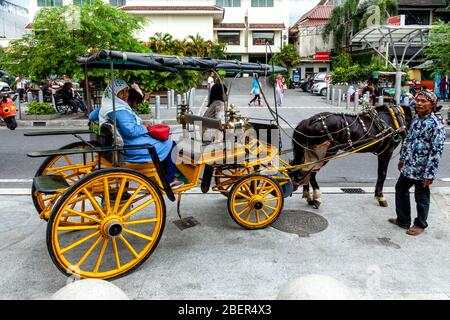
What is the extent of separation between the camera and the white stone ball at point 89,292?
7.51ft

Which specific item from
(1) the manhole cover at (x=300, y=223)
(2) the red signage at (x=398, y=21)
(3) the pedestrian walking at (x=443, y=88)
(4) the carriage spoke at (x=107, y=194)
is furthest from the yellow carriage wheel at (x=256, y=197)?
(3) the pedestrian walking at (x=443, y=88)

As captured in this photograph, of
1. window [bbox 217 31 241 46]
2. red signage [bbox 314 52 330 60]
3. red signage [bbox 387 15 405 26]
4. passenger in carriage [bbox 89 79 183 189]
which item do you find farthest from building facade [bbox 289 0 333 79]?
passenger in carriage [bbox 89 79 183 189]

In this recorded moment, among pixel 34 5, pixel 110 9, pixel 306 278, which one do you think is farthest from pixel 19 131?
pixel 34 5

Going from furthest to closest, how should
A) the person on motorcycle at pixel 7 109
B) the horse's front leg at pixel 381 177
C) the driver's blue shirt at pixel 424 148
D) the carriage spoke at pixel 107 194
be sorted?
the person on motorcycle at pixel 7 109 < the horse's front leg at pixel 381 177 < the driver's blue shirt at pixel 424 148 < the carriage spoke at pixel 107 194

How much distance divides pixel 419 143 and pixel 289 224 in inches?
74.8

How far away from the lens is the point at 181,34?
38.5m

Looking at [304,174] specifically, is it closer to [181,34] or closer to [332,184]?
[332,184]

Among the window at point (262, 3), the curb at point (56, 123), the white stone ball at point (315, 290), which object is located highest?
the window at point (262, 3)

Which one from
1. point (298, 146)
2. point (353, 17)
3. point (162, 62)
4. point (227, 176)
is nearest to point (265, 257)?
point (227, 176)

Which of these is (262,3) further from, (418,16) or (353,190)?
(353,190)

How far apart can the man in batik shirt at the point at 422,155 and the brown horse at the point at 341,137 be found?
86 cm

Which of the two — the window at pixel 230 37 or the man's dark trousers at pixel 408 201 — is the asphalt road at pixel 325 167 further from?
the window at pixel 230 37

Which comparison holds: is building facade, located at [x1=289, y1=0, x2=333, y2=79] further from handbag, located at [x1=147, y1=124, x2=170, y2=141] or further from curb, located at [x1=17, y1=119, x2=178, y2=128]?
handbag, located at [x1=147, y1=124, x2=170, y2=141]

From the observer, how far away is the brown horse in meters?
6.01
